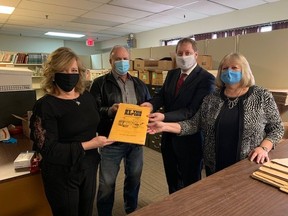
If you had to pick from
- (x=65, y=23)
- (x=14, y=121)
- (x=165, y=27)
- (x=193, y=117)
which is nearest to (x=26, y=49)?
(x=65, y=23)

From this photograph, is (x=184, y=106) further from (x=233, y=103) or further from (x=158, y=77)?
(x=158, y=77)

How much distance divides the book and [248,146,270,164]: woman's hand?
615mm

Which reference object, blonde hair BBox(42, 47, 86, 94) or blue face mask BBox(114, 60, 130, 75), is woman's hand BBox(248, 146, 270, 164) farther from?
blonde hair BBox(42, 47, 86, 94)

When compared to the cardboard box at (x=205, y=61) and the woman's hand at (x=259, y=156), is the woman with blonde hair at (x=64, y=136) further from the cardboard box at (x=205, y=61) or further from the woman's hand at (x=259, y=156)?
the cardboard box at (x=205, y=61)

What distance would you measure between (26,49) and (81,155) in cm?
928

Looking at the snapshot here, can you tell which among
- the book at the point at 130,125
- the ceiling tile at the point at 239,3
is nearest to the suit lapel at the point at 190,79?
the book at the point at 130,125

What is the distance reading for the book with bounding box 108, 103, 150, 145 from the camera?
54.6 inches

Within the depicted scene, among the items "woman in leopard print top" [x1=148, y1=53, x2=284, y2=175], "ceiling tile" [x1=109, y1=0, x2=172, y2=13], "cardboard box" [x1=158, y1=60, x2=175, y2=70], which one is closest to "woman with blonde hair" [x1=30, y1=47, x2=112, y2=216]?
"woman in leopard print top" [x1=148, y1=53, x2=284, y2=175]

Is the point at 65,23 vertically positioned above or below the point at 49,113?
above

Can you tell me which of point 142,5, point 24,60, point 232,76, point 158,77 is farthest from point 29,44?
point 232,76

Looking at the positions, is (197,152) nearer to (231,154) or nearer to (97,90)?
(231,154)

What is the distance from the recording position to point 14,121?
2.33 meters

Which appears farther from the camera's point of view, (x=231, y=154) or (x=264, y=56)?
(x=264, y=56)

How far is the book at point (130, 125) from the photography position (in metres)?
1.39
